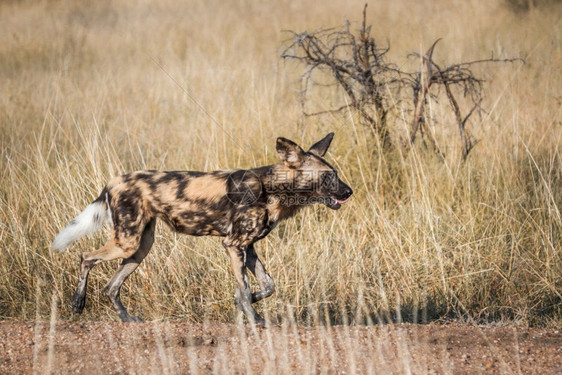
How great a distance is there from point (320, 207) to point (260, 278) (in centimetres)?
160

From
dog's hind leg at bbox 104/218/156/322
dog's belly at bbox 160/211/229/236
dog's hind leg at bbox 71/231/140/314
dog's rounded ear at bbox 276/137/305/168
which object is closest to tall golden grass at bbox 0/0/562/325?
dog's hind leg at bbox 104/218/156/322

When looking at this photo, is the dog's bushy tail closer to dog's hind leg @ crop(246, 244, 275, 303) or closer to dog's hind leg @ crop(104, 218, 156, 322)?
dog's hind leg @ crop(104, 218, 156, 322)

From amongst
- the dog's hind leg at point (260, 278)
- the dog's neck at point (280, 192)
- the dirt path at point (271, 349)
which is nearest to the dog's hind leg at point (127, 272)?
the dirt path at point (271, 349)

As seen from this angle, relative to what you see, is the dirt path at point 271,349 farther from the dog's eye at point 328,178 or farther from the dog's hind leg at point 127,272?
the dog's eye at point 328,178

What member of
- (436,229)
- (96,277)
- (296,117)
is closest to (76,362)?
(96,277)

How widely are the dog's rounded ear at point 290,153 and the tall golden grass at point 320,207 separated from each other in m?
0.82

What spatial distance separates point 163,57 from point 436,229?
7.56 m

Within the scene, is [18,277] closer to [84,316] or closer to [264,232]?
[84,316]

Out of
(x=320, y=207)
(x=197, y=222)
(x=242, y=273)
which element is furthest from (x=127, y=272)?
(x=320, y=207)

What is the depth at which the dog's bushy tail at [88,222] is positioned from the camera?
4.42 metres

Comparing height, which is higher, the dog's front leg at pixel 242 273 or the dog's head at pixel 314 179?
the dog's head at pixel 314 179

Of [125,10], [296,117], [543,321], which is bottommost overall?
[543,321]

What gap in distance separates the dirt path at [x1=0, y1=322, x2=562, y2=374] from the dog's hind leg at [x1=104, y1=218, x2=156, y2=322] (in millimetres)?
520

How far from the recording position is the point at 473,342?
366cm
